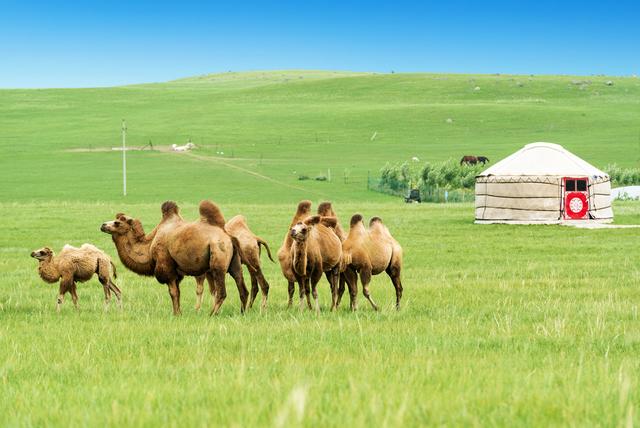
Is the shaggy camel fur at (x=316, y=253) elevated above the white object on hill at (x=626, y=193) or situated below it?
above

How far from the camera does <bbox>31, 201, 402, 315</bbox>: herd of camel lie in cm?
1100

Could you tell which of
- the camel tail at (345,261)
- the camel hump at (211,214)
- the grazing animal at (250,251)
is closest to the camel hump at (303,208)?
the grazing animal at (250,251)

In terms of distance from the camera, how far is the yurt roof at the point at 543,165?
36.9 metres

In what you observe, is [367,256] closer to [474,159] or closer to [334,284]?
[334,284]

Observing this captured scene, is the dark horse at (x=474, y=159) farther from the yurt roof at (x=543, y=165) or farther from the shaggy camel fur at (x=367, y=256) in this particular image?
the shaggy camel fur at (x=367, y=256)

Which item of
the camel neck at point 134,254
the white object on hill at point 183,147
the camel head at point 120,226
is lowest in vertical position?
the white object on hill at point 183,147

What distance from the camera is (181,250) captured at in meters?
11.0

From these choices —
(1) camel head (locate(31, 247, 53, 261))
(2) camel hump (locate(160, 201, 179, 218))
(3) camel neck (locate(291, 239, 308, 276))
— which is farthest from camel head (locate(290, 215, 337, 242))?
(1) camel head (locate(31, 247, 53, 261))

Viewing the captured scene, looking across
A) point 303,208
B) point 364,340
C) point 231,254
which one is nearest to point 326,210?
point 303,208

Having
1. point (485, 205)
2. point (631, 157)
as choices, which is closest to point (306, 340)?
point (485, 205)

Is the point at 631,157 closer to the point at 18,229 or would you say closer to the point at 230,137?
the point at 230,137

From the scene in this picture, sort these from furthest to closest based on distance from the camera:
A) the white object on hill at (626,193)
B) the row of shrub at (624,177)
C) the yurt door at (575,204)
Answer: the row of shrub at (624,177) < the white object on hill at (626,193) < the yurt door at (575,204)

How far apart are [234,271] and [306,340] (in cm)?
315

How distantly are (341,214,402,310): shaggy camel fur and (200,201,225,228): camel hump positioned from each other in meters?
1.55
